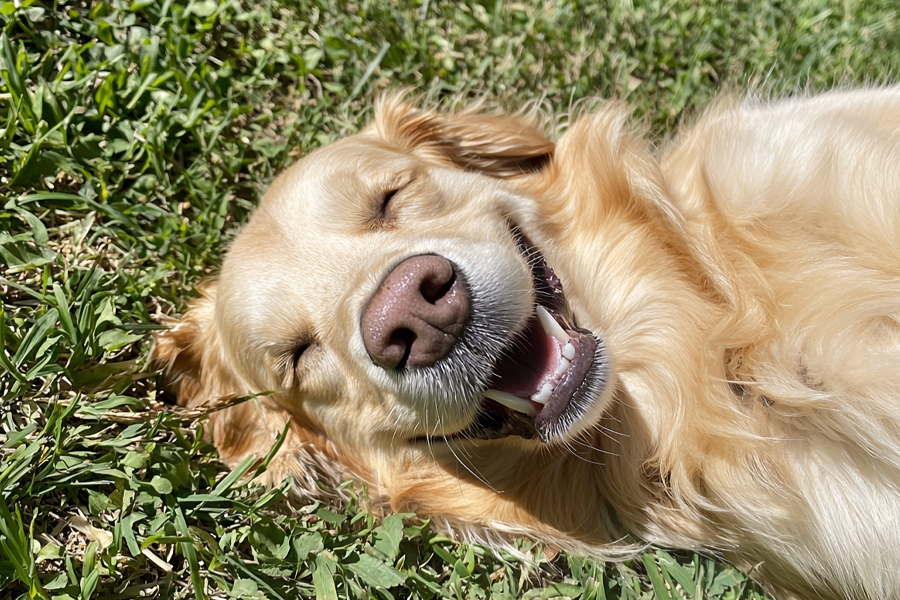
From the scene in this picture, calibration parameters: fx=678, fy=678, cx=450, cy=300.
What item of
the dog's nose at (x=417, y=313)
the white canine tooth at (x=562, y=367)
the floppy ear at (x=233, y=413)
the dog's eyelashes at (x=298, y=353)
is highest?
the dog's nose at (x=417, y=313)

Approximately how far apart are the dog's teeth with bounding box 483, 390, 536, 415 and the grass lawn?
2.32 feet

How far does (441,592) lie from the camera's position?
2725 mm

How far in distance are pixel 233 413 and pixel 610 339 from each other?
5.63ft

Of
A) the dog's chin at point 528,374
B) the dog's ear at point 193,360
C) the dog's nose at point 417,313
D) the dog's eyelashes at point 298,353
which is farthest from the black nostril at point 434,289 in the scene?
the dog's ear at point 193,360

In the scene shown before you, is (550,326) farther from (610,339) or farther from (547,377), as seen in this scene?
(610,339)

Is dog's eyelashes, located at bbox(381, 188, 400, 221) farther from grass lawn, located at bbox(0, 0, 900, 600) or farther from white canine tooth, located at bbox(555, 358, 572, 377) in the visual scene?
grass lawn, located at bbox(0, 0, 900, 600)

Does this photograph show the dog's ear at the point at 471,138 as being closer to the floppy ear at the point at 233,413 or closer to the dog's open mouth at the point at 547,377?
the dog's open mouth at the point at 547,377

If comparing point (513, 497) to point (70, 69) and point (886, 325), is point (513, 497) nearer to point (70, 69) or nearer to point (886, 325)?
point (886, 325)

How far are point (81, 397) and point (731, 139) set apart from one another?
2969 mm

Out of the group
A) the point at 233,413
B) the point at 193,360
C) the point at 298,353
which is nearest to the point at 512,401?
the point at 298,353

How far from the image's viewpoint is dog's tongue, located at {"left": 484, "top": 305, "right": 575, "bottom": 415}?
2445 mm

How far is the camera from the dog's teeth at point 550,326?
8.08 ft

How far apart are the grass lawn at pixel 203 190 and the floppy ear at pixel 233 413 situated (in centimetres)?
10

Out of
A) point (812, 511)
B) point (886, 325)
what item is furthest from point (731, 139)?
point (812, 511)
